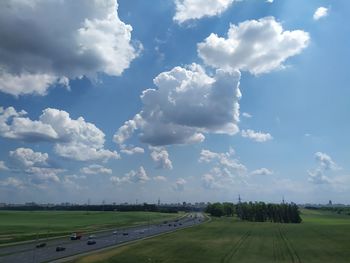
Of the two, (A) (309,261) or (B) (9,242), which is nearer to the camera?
(A) (309,261)

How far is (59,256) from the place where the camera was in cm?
8400

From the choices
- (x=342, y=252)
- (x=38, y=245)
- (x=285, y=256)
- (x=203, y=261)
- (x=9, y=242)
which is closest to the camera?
(x=203, y=261)

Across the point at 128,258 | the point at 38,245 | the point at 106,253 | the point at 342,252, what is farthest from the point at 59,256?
the point at 342,252

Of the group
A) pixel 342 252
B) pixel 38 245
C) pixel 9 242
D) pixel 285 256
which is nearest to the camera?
pixel 285 256

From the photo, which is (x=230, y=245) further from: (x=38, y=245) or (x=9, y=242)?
(x=9, y=242)

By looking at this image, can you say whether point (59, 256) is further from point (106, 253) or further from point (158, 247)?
point (158, 247)

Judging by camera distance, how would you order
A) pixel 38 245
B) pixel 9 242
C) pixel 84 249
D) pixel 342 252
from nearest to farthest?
1. pixel 342 252
2. pixel 84 249
3. pixel 38 245
4. pixel 9 242

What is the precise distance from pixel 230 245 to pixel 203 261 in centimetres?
2847

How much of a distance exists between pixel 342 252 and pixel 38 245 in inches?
2838

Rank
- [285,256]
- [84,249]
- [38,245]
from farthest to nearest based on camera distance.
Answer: [38,245], [84,249], [285,256]

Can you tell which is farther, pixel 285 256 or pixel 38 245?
pixel 38 245

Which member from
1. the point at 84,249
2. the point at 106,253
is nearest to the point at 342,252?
the point at 106,253

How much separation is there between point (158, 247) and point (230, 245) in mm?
17933

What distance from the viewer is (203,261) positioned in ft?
249
